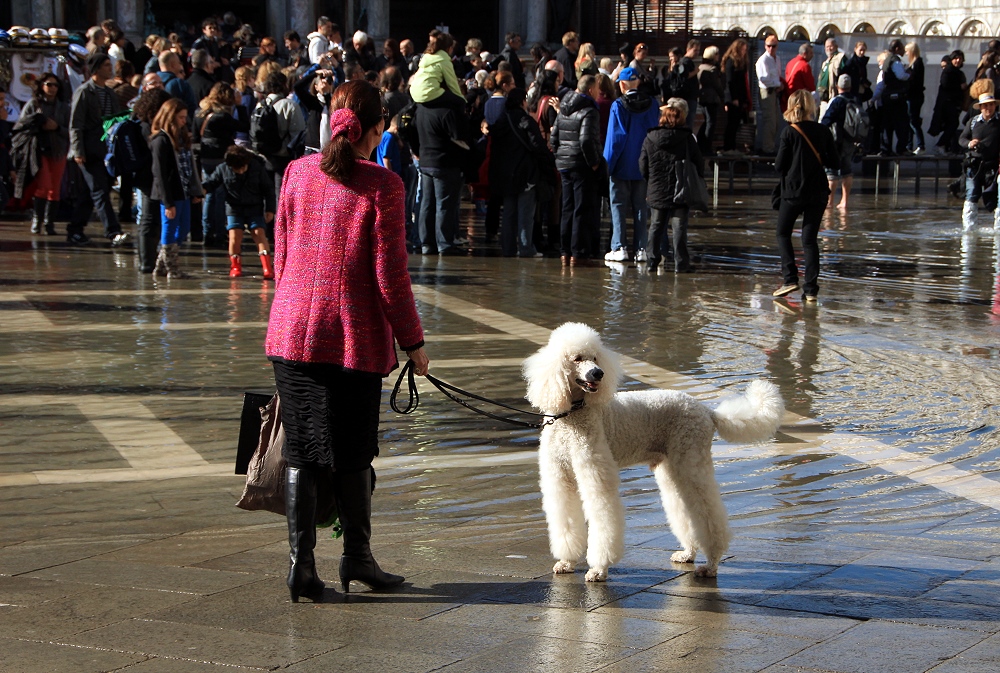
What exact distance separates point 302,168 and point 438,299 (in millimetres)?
7683

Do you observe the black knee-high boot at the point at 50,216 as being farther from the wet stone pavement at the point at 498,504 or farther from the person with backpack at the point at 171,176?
the wet stone pavement at the point at 498,504

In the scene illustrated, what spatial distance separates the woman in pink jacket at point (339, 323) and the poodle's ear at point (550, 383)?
47 cm

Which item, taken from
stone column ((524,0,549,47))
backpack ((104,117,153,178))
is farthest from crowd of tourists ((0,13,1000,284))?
stone column ((524,0,549,47))

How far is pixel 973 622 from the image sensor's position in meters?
4.76

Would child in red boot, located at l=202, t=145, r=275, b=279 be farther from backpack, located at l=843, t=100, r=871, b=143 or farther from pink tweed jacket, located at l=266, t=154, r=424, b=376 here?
backpack, located at l=843, t=100, r=871, b=143

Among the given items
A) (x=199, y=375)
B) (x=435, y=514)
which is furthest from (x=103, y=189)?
(x=435, y=514)

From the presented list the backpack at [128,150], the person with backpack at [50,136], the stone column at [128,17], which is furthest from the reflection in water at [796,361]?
the stone column at [128,17]

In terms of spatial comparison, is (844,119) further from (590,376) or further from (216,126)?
(590,376)

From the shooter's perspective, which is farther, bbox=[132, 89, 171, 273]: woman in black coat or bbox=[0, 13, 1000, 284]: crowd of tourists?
bbox=[0, 13, 1000, 284]: crowd of tourists

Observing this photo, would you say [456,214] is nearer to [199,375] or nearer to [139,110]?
[139,110]

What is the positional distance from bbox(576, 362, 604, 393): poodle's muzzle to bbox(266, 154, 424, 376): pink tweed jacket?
2.06 ft

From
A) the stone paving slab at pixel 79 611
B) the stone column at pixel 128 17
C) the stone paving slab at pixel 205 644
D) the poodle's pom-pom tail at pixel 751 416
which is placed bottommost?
the stone paving slab at pixel 79 611

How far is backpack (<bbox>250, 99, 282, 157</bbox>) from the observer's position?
15.3 metres

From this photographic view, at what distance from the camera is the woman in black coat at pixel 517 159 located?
1523 cm
